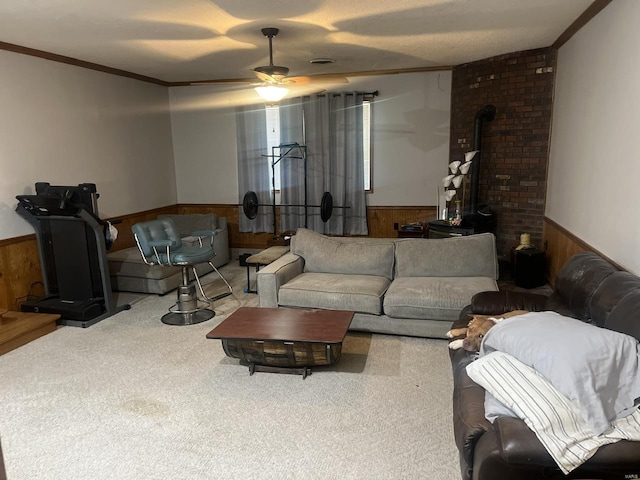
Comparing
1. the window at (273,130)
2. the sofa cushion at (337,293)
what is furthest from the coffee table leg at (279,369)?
the window at (273,130)

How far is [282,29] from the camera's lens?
12.7ft

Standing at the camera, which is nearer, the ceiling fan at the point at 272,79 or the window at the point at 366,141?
the ceiling fan at the point at 272,79

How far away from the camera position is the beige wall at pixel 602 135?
275cm

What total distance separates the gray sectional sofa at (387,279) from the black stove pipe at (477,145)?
1491 mm

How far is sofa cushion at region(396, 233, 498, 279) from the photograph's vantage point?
12.4 ft

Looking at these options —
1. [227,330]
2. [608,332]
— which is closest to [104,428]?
[227,330]

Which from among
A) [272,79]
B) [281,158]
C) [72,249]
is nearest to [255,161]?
[281,158]

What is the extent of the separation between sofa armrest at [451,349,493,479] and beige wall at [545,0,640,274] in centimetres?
139

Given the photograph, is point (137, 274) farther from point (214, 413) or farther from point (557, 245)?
point (557, 245)

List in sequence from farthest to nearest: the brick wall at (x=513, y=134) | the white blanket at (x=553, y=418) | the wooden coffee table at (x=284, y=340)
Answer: the brick wall at (x=513, y=134), the wooden coffee table at (x=284, y=340), the white blanket at (x=553, y=418)

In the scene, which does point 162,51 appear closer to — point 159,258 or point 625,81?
point 159,258

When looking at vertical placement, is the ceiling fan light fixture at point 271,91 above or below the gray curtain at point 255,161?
above

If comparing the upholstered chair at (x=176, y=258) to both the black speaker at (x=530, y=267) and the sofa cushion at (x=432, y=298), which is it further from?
the black speaker at (x=530, y=267)

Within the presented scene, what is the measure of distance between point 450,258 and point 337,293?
3.36 ft
